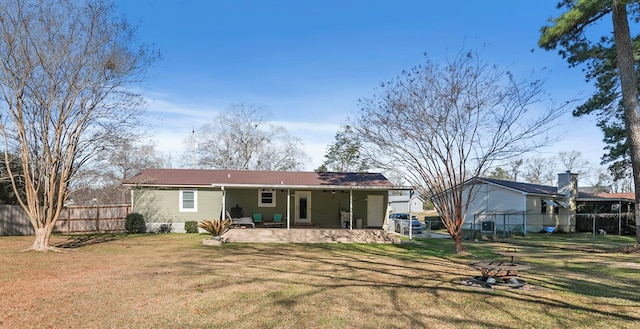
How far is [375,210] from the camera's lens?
69.8 feet

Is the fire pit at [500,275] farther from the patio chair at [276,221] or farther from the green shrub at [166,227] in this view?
the green shrub at [166,227]

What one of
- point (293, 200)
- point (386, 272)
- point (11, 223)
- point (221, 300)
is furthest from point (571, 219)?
point (11, 223)

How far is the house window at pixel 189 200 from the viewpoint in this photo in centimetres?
2061

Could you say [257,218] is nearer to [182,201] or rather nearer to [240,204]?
[240,204]

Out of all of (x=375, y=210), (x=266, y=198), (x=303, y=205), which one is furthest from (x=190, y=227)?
(x=375, y=210)

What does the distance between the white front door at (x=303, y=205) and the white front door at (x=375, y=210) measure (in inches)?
130

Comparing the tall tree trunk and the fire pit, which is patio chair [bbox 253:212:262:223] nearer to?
the fire pit

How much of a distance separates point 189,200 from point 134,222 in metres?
2.84

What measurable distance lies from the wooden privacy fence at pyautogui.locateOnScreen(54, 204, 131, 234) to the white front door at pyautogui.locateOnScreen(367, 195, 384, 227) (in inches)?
511

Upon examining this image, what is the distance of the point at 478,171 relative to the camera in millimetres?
13555

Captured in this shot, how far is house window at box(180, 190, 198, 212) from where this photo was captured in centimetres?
2061

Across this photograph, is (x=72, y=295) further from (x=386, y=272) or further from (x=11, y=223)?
(x=11, y=223)

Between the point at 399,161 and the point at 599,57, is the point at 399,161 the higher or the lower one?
the lower one

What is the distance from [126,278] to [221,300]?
10.1 ft
